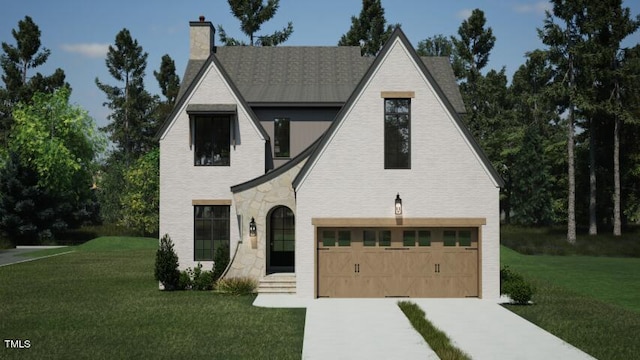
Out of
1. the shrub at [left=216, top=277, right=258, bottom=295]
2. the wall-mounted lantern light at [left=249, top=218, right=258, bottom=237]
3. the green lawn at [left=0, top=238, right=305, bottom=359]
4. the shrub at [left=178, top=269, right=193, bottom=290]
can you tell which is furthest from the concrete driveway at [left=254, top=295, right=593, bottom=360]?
the shrub at [left=178, top=269, right=193, bottom=290]

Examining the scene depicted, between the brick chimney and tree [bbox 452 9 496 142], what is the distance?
4004 cm

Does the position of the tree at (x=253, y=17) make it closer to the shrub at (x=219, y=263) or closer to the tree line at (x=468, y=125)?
the tree line at (x=468, y=125)

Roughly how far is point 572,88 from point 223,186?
112 ft

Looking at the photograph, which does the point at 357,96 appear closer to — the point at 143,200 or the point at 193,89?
the point at 193,89

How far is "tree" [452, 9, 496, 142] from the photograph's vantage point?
219ft

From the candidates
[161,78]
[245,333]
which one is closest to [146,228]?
[161,78]

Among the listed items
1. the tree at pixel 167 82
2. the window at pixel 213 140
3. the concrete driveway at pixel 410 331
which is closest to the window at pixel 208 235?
the window at pixel 213 140

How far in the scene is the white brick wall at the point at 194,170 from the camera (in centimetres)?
2711

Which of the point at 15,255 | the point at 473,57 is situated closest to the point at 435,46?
the point at 473,57

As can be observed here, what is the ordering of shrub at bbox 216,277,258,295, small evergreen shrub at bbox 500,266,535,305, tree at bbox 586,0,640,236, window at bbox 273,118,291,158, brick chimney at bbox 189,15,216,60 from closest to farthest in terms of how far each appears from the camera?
small evergreen shrub at bbox 500,266,535,305 → shrub at bbox 216,277,258,295 → window at bbox 273,118,291,158 → brick chimney at bbox 189,15,216,60 → tree at bbox 586,0,640,236

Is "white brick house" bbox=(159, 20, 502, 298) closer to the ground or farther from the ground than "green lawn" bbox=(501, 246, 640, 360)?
farther from the ground

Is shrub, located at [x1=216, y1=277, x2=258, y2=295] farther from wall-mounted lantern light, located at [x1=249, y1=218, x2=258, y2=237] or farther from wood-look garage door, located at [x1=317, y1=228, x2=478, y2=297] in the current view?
wood-look garage door, located at [x1=317, y1=228, x2=478, y2=297]

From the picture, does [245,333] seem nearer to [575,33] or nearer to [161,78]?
[575,33]

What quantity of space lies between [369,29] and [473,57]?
34.5 feet
